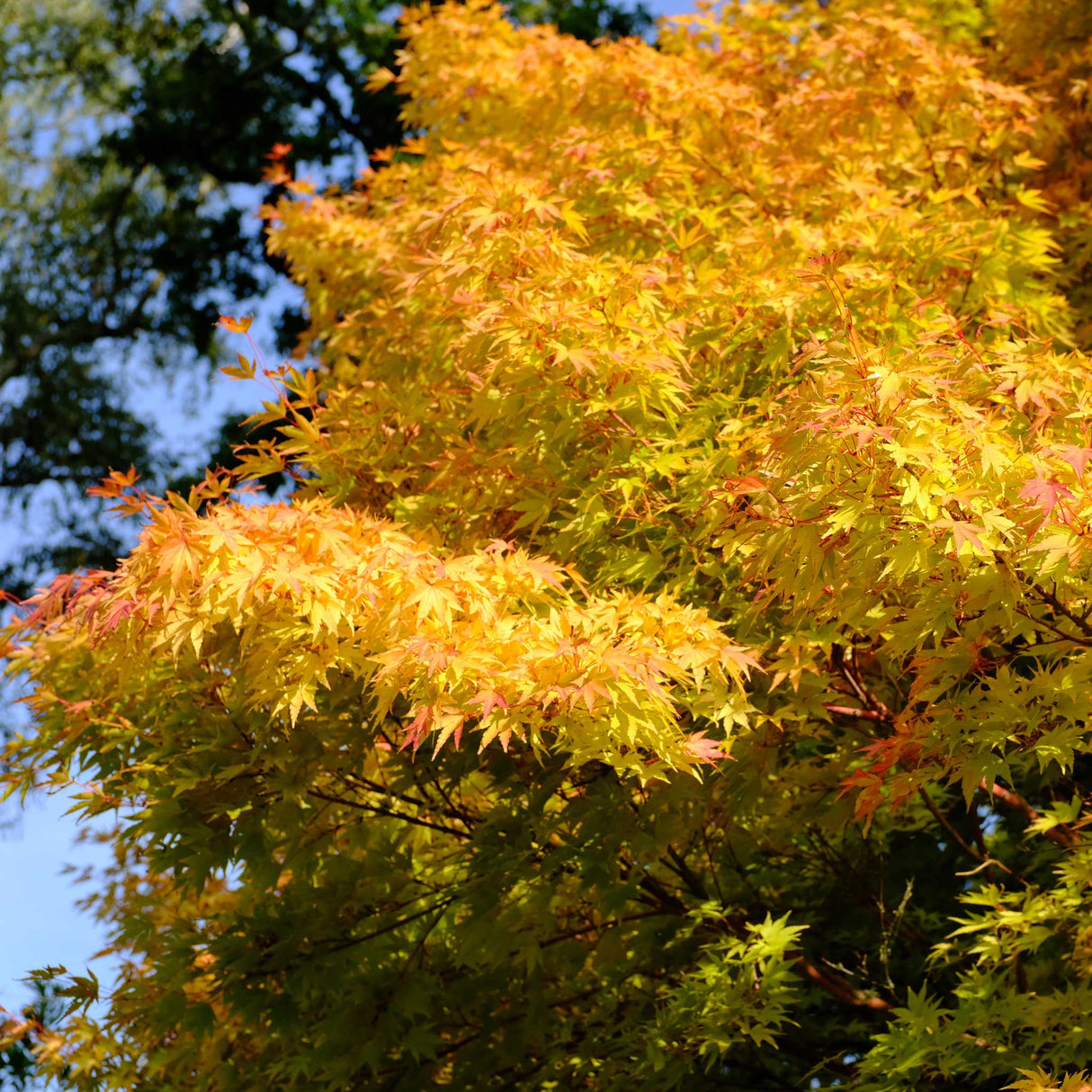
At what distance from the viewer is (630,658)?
2879 millimetres

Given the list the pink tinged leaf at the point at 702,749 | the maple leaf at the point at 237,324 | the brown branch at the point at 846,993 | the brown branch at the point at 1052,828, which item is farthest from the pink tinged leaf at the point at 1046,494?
the brown branch at the point at 846,993

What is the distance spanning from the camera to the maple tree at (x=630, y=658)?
9.21 feet

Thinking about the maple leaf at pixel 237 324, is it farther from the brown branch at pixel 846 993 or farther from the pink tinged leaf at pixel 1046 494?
the brown branch at pixel 846 993

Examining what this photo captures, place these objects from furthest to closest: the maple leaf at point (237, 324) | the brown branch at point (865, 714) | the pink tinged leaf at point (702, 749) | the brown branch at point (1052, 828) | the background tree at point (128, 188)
Answer: the background tree at point (128, 188) < the brown branch at point (1052, 828) < the brown branch at point (865, 714) < the maple leaf at point (237, 324) < the pink tinged leaf at point (702, 749)

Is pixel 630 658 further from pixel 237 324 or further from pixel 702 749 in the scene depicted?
pixel 237 324

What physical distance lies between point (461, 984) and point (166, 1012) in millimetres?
1043

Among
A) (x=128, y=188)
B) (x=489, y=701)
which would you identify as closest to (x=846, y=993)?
(x=489, y=701)

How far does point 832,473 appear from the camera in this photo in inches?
103

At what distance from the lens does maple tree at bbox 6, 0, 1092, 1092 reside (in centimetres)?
281

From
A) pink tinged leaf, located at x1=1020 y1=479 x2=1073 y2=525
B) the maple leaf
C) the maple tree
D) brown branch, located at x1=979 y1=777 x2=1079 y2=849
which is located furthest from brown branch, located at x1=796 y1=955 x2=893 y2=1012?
the maple leaf

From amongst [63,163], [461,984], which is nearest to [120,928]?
[461,984]

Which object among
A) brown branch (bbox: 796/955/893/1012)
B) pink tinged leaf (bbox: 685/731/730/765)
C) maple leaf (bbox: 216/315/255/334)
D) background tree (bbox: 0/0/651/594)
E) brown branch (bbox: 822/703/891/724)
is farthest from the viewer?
background tree (bbox: 0/0/651/594)

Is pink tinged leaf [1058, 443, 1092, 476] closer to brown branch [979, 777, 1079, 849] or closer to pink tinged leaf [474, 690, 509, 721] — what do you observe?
pink tinged leaf [474, 690, 509, 721]

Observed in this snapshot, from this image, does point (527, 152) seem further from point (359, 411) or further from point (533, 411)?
point (533, 411)
